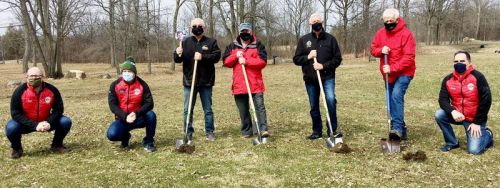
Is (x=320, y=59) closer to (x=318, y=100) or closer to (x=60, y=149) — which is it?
(x=318, y=100)

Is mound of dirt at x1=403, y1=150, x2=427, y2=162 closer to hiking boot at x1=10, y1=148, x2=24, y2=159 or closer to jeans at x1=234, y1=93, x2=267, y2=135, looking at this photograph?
jeans at x1=234, y1=93, x2=267, y2=135

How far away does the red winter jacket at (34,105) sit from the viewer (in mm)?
7039

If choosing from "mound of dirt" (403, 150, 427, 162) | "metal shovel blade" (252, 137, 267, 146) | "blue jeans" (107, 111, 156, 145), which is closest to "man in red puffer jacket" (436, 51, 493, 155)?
"mound of dirt" (403, 150, 427, 162)

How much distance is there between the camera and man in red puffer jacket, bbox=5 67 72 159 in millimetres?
7039

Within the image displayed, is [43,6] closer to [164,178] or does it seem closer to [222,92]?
[222,92]

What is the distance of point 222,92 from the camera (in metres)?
17.6

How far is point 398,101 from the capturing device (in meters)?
7.44

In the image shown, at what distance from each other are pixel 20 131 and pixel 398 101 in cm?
623

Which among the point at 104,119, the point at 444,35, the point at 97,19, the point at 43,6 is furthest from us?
the point at 444,35

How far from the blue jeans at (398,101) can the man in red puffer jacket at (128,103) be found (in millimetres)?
4089

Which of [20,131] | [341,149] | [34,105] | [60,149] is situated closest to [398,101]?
[341,149]

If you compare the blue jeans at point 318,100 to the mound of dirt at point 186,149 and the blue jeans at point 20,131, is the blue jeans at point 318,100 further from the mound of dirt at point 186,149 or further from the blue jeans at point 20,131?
the blue jeans at point 20,131

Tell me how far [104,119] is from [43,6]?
20.0 m

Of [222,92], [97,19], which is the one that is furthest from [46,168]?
[97,19]
